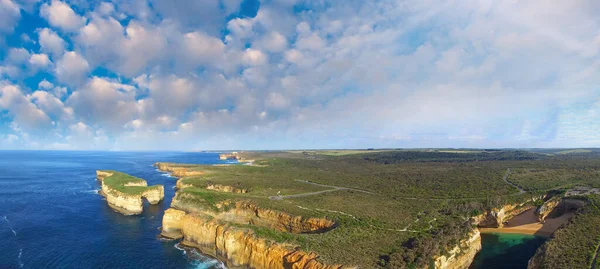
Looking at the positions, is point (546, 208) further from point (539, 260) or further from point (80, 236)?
point (80, 236)

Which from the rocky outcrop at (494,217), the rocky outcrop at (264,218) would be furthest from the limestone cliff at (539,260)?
the rocky outcrop at (264,218)

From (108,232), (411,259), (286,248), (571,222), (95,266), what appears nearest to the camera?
(411,259)

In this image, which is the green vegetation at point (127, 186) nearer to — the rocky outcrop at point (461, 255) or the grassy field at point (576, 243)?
the rocky outcrop at point (461, 255)

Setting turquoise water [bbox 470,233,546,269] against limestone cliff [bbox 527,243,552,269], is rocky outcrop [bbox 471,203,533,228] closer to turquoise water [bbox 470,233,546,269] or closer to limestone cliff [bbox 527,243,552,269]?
turquoise water [bbox 470,233,546,269]

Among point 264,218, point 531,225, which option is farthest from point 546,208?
point 264,218

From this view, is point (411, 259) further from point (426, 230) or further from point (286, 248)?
point (286, 248)

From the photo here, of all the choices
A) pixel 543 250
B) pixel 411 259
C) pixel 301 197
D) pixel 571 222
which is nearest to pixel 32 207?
pixel 301 197
